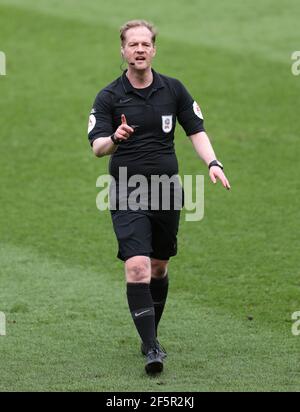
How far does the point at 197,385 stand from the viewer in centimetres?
692

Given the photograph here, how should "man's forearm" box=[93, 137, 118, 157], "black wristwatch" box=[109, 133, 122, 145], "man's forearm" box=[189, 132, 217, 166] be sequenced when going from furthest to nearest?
"man's forearm" box=[189, 132, 217, 166] < "man's forearm" box=[93, 137, 118, 157] < "black wristwatch" box=[109, 133, 122, 145]

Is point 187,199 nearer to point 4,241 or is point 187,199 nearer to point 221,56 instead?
point 4,241

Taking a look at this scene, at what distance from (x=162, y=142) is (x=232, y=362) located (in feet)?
5.37

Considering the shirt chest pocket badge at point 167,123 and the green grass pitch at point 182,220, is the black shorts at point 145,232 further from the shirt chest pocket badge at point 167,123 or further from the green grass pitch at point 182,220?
the green grass pitch at point 182,220

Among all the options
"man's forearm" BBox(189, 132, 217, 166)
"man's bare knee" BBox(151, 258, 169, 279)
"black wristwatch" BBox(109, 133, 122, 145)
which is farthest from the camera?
"man's bare knee" BBox(151, 258, 169, 279)

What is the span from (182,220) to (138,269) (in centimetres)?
463

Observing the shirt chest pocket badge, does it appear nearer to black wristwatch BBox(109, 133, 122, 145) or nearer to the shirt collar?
the shirt collar

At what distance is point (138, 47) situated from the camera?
732cm

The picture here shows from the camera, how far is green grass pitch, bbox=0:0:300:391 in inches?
299

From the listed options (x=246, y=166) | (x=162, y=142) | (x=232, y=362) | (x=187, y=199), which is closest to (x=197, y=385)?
(x=232, y=362)

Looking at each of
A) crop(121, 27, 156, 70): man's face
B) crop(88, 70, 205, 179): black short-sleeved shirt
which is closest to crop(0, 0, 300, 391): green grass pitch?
crop(88, 70, 205, 179): black short-sleeved shirt

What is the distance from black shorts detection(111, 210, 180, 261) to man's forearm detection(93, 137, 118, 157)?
18.6 inches

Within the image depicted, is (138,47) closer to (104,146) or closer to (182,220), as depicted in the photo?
(104,146)

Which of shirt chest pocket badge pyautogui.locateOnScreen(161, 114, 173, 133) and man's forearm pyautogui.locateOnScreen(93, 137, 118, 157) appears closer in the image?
man's forearm pyautogui.locateOnScreen(93, 137, 118, 157)
